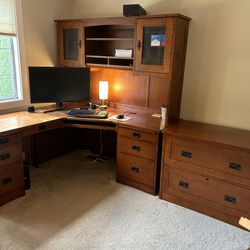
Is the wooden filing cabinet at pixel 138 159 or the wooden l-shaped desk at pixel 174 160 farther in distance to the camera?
the wooden filing cabinet at pixel 138 159

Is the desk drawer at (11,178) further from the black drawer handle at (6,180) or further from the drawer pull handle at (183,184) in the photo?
the drawer pull handle at (183,184)

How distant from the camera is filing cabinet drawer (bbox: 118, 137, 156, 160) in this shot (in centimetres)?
265

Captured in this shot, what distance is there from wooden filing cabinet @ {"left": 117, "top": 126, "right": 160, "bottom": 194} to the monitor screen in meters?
0.89

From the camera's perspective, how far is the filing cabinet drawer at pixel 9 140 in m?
2.35

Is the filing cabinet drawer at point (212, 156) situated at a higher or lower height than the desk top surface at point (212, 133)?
lower

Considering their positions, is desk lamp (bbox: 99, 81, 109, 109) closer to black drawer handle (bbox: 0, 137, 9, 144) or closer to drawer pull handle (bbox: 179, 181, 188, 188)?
black drawer handle (bbox: 0, 137, 9, 144)

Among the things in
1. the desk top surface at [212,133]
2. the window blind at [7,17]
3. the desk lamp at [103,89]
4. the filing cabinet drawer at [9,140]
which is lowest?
the filing cabinet drawer at [9,140]

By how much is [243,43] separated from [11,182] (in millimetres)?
2693

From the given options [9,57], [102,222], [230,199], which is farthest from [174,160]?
[9,57]

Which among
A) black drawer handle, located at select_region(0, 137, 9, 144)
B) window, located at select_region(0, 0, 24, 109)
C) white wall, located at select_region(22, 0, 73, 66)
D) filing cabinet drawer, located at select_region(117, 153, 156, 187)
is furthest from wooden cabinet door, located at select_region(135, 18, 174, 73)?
black drawer handle, located at select_region(0, 137, 9, 144)

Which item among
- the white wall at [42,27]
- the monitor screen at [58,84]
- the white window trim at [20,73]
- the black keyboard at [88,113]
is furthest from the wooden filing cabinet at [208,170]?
the white wall at [42,27]

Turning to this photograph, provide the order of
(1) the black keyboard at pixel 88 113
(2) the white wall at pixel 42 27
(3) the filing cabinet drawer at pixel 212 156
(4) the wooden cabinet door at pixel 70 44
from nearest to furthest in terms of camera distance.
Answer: (3) the filing cabinet drawer at pixel 212 156 → (1) the black keyboard at pixel 88 113 → (2) the white wall at pixel 42 27 → (4) the wooden cabinet door at pixel 70 44

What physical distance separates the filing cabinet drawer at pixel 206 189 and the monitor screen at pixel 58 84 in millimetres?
1536

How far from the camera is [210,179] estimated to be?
7.71 feet
